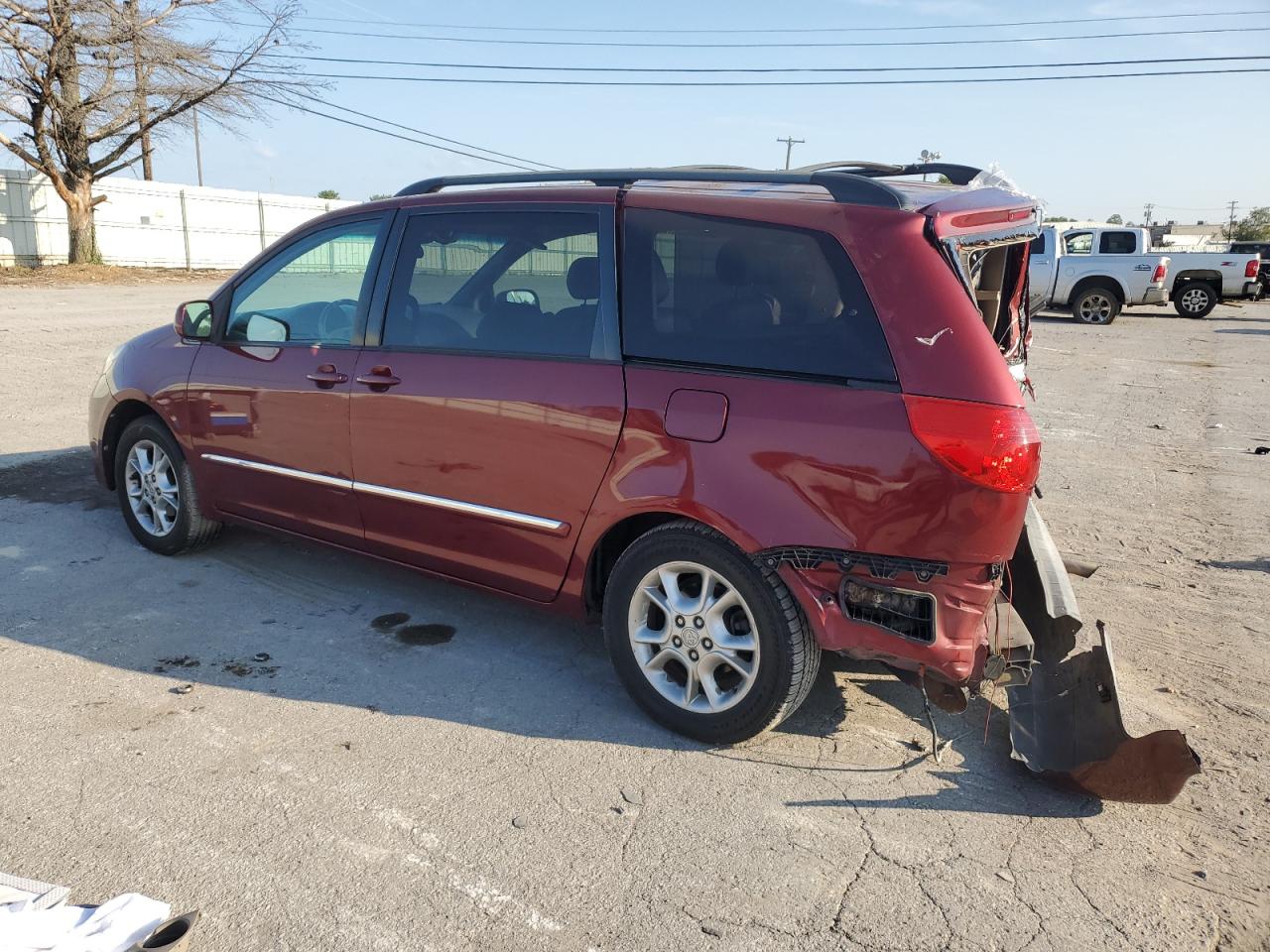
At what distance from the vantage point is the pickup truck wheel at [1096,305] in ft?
70.8

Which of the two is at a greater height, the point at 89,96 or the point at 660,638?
the point at 89,96

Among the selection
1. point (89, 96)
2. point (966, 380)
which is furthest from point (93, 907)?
point (89, 96)

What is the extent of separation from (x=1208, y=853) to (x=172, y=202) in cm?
3445

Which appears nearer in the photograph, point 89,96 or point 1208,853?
point 1208,853

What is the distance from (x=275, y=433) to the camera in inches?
179

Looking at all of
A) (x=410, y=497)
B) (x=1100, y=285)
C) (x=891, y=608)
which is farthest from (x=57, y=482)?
(x=1100, y=285)

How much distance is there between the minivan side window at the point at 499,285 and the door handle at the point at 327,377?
27cm

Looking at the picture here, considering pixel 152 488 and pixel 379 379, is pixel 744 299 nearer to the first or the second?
pixel 379 379

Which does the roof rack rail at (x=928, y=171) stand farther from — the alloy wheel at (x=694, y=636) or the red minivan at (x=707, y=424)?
the alloy wheel at (x=694, y=636)

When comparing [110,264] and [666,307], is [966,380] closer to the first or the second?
[666,307]

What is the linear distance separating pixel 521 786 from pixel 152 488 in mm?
3066

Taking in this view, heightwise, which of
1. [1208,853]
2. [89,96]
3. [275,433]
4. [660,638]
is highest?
[89,96]

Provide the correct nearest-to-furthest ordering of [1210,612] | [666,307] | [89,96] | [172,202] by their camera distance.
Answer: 1. [666,307]
2. [1210,612]
3. [89,96]
4. [172,202]

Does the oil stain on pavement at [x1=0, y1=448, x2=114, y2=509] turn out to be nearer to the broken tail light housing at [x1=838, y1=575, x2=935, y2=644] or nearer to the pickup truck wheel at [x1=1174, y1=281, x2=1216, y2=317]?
the broken tail light housing at [x1=838, y1=575, x2=935, y2=644]
